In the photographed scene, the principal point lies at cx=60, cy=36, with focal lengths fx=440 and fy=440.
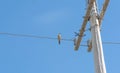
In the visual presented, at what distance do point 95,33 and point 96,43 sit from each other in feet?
1.18

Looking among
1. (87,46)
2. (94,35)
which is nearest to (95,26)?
(94,35)

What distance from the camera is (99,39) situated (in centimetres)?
1427

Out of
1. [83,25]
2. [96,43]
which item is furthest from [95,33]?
[83,25]

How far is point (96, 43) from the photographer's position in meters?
14.3

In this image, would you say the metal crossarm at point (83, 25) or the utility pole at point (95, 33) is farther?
the metal crossarm at point (83, 25)

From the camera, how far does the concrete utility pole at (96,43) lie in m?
13.9

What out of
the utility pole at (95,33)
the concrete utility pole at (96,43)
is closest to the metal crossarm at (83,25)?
the utility pole at (95,33)

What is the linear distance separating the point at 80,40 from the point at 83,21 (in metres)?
0.77

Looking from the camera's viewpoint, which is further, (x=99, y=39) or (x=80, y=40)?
(x=80, y=40)

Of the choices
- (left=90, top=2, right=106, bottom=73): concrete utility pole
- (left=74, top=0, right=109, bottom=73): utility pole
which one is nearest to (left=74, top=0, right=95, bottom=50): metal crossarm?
(left=74, top=0, right=109, bottom=73): utility pole

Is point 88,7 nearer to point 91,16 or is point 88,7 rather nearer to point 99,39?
point 91,16

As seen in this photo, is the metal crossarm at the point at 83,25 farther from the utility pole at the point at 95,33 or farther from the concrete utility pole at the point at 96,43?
the concrete utility pole at the point at 96,43

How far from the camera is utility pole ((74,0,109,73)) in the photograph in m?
14.0

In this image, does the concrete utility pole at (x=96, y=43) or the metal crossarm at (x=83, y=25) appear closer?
the concrete utility pole at (x=96, y=43)
